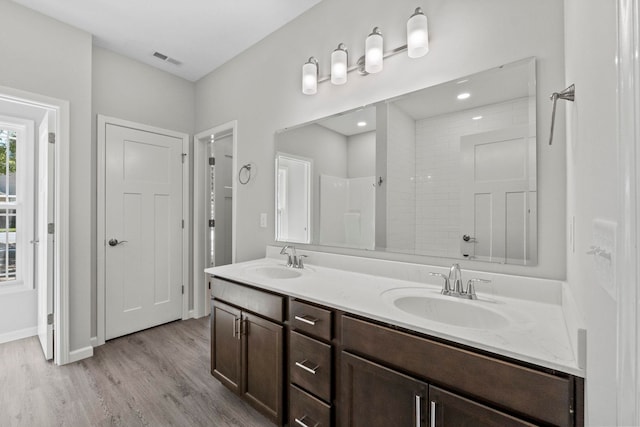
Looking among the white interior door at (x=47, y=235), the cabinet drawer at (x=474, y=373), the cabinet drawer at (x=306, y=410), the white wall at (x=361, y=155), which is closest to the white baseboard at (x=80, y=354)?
the white interior door at (x=47, y=235)

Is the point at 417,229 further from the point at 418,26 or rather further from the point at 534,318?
the point at 418,26

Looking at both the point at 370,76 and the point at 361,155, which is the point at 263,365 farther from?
the point at 370,76

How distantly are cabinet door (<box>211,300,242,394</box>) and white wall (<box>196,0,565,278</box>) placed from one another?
0.73 m

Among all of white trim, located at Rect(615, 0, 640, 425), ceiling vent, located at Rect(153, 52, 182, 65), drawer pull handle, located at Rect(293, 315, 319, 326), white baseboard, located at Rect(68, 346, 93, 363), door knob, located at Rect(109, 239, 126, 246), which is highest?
ceiling vent, located at Rect(153, 52, 182, 65)

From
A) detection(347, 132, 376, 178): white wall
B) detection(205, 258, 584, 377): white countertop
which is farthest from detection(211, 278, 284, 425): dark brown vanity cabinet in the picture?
detection(347, 132, 376, 178): white wall

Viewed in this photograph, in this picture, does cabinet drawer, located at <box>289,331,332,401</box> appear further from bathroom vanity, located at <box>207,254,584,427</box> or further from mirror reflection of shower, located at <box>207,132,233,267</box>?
mirror reflection of shower, located at <box>207,132,233,267</box>

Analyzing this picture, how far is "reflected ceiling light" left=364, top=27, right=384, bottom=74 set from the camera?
5.59 feet

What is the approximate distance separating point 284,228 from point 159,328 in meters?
1.87

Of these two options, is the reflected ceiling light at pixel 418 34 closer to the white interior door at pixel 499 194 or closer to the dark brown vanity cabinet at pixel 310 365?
the white interior door at pixel 499 194

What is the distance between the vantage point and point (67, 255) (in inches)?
90.4

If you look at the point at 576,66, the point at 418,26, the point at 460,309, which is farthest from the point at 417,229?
the point at 418,26

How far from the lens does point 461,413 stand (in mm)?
912

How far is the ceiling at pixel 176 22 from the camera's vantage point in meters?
2.13

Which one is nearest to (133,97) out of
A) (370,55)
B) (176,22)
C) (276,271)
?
(176,22)
